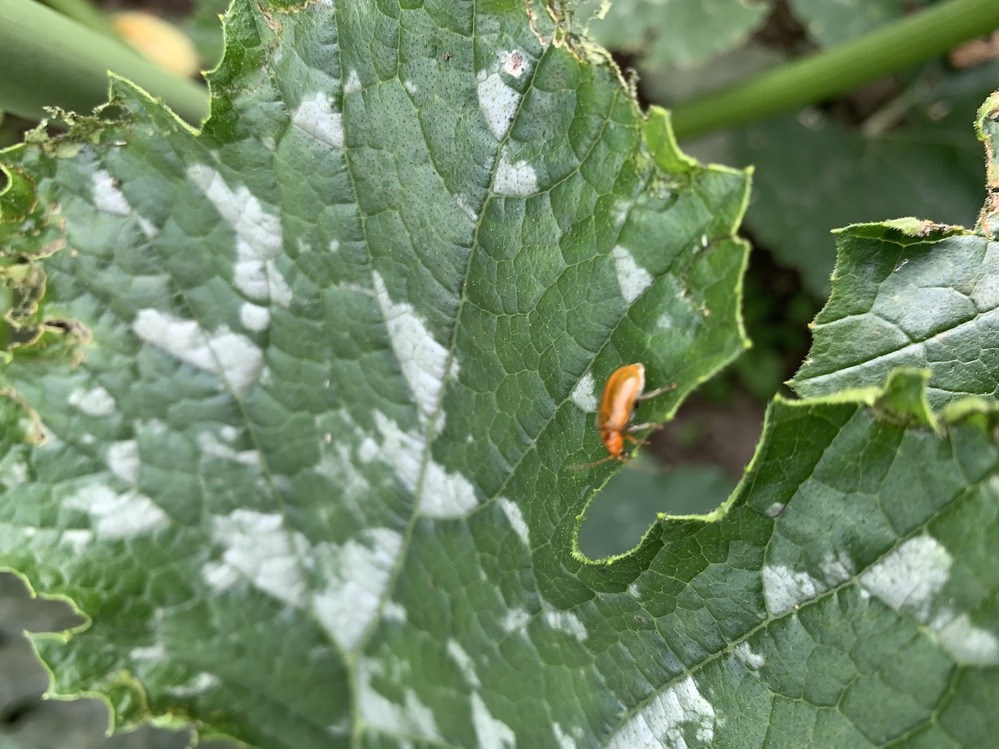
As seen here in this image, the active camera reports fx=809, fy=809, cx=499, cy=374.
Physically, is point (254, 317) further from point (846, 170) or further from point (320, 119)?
point (846, 170)

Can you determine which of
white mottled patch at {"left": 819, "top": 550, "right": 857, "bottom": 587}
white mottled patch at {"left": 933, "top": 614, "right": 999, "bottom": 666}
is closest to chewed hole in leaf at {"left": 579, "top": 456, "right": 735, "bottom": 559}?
white mottled patch at {"left": 819, "top": 550, "right": 857, "bottom": 587}

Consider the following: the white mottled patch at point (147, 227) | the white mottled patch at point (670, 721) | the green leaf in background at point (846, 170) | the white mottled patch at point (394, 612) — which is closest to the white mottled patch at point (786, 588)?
the white mottled patch at point (670, 721)

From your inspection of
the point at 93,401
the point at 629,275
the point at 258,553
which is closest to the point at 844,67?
the point at 629,275

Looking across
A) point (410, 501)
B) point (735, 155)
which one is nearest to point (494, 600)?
point (410, 501)

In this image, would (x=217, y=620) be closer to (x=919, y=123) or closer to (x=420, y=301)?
(x=420, y=301)

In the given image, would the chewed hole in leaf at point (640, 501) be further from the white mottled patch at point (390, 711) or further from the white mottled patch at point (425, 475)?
the white mottled patch at point (425, 475)
